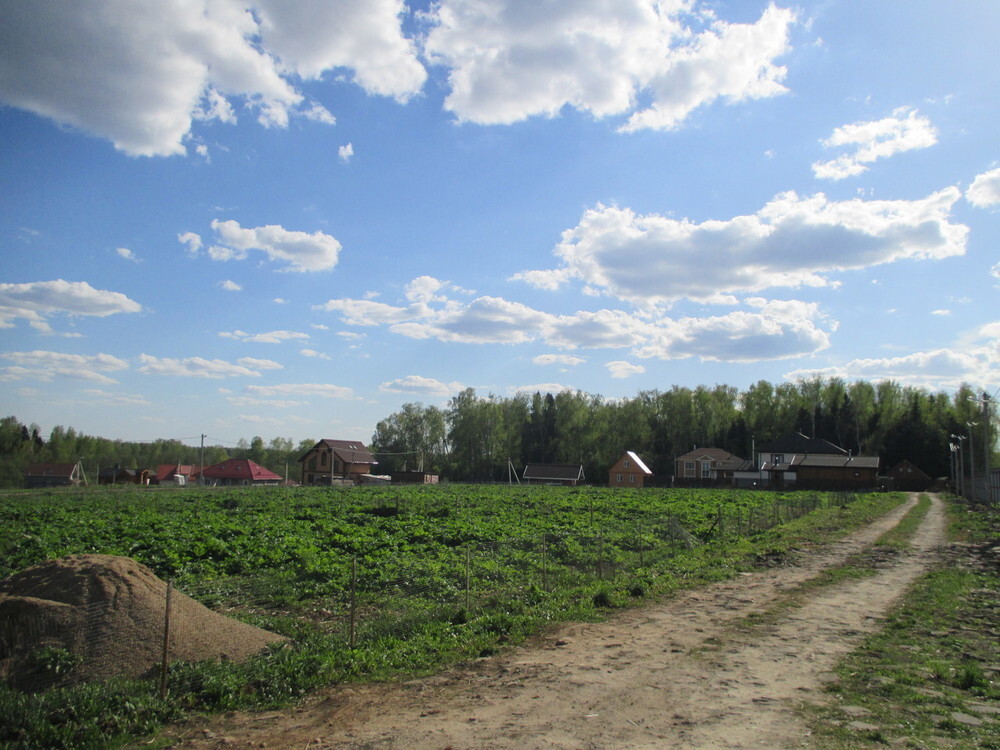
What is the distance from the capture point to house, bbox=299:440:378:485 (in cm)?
9344

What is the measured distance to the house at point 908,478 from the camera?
79.2m

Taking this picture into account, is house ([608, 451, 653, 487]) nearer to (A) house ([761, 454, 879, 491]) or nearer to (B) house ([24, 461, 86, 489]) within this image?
(A) house ([761, 454, 879, 491])

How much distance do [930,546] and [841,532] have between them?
176 inches

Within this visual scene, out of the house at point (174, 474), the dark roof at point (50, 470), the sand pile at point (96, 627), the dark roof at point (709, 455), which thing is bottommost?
the house at point (174, 474)

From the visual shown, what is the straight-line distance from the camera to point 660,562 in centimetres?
1833

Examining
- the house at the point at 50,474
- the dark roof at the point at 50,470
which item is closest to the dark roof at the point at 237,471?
the house at the point at 50,474

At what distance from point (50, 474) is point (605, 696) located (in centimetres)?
10480

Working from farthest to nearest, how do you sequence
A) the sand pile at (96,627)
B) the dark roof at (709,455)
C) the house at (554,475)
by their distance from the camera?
the dark roof at (709,455), the house at (554,475), the sand pile at (96,627)

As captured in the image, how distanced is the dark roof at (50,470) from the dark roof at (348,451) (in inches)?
1267

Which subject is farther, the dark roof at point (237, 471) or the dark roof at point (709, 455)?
the dark roof at point (709, 455)

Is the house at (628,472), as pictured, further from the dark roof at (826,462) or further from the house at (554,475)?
the dark roof at (826,462)

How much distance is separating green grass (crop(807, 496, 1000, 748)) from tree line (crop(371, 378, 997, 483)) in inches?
3622

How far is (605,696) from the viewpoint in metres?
7.87

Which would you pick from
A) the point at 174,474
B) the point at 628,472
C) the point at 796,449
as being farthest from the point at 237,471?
the point at 796,449
